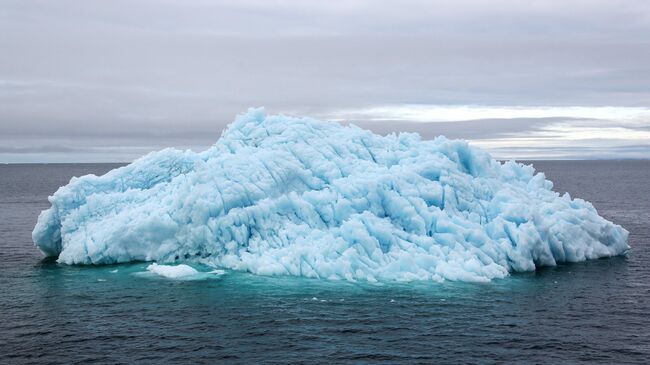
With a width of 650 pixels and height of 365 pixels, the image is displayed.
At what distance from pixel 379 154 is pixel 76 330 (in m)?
20.3

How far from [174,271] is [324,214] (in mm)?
7883

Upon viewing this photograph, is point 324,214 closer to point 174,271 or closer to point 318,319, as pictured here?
point 174,271

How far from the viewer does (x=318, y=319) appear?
23766mm

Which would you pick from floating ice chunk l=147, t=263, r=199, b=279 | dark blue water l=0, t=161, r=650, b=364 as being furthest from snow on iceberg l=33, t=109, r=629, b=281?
floating ice chunk l=147, t=263, r=199, b=279

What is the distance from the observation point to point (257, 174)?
33.7 meters

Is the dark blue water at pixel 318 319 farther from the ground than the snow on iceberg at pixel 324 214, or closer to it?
closer to it

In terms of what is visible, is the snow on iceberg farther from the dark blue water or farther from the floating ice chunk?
the floating ice chunk

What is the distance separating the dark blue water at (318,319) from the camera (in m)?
20.5

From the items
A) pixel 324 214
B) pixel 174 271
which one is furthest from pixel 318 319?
pixel 324 214

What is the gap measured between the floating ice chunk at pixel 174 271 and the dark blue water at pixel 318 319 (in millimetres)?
679

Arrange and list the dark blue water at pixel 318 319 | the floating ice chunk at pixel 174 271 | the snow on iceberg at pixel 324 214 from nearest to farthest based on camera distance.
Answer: the dark blue water at pixel 318 319 < the floating ice chunk at pixel 174 271 < the snow on iceberg at pixel 324 214

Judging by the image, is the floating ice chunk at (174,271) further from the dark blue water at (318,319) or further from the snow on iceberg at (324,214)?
the snow on iceberg at (324,214)

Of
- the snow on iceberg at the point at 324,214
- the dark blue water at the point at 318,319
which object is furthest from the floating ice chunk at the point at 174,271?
the snow on iceberg at the point at 324,214

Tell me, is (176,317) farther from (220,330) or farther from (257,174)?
(257,174)
